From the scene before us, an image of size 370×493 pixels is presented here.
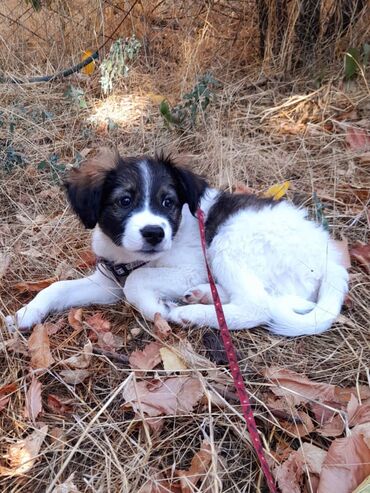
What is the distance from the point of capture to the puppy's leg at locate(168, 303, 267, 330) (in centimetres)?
248

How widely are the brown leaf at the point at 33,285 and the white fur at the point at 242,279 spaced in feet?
0.83

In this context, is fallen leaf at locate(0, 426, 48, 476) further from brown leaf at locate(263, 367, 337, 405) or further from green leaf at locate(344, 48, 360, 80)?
green leaf at locate(344, 48, 360, 80)

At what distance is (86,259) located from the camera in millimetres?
3264

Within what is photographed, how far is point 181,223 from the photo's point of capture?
9.57ft

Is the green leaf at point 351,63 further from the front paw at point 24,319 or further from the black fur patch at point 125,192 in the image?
the front paw at point 24,319

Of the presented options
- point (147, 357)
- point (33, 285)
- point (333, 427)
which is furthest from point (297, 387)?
point (33, 285)

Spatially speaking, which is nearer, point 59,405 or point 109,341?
point 59,405

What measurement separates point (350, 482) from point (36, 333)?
61.5 inches

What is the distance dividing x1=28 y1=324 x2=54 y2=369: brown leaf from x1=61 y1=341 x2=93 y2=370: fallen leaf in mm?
83

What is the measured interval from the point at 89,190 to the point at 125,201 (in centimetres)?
20

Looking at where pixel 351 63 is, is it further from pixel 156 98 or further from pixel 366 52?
pixel 156 98

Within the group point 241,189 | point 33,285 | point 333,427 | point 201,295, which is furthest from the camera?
point 241,189

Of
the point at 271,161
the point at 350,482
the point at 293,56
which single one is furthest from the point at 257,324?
the point at 293,56

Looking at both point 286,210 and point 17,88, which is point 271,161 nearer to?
point 286,210
